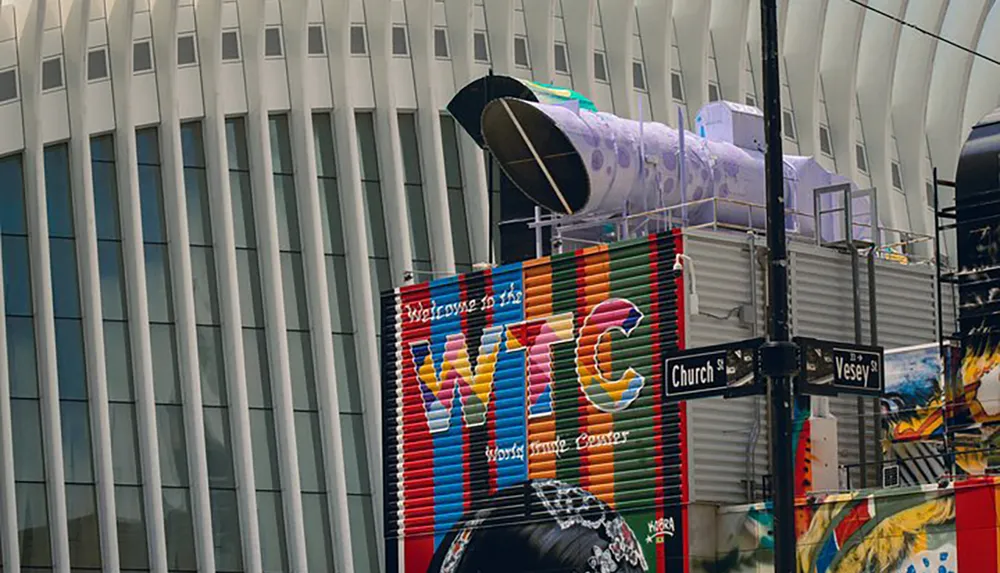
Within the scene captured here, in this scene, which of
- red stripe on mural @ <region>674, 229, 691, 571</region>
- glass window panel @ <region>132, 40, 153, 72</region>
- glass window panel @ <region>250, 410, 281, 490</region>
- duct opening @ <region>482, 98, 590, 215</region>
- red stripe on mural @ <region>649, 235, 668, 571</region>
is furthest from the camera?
glass window panel @ <region>132, 40, 153, 72</region>

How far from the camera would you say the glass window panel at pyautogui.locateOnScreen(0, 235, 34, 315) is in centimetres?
4322

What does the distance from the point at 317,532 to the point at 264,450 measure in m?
2.06

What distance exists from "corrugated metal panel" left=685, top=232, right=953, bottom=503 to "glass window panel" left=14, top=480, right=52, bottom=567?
17.8 meters

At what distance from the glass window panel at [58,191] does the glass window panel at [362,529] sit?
8.20 metres

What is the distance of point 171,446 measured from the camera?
144 feet

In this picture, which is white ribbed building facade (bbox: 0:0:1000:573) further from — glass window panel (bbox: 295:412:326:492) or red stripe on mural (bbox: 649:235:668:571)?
red stripe on mural (bbox: 649:235:668:571)

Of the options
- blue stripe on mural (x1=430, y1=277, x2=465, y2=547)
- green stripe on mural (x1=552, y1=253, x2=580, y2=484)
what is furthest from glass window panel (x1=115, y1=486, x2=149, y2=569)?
green stripe on mural (x1=552, y1=253, x2=580, y2=484)

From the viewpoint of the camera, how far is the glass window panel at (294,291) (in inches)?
1813

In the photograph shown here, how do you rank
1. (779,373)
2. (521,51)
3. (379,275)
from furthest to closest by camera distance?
(521,51), (379,275), (779,373)

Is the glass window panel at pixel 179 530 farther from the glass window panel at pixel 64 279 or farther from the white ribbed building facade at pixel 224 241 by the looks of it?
the glass window panel at pixel 64 279

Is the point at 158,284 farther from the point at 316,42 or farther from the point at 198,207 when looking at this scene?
the point at 316,42

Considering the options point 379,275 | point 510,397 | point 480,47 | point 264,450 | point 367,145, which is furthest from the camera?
point 480,47

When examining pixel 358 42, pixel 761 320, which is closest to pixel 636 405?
pixel 761 320
